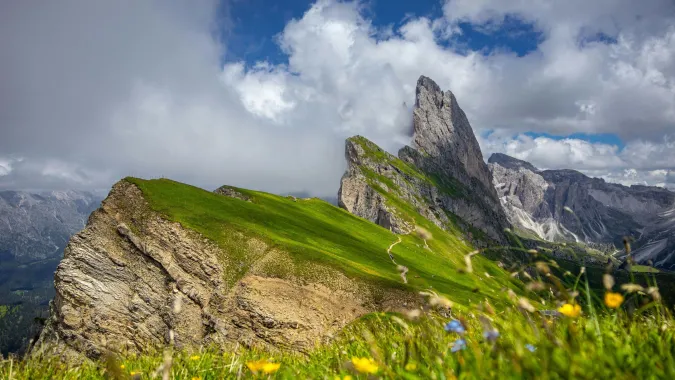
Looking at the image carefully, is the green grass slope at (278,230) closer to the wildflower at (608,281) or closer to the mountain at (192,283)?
the mountain at (192,283)

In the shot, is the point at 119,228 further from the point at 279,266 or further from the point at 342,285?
the point at 342,285

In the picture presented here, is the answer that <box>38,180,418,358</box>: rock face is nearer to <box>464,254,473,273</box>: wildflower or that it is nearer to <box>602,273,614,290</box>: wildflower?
<box>464,254,473,273</box>: wildflower

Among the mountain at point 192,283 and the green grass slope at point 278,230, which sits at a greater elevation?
the green grass slope at point 278,230

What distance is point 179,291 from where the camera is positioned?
51.0m

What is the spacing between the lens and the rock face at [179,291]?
4859 centimetres

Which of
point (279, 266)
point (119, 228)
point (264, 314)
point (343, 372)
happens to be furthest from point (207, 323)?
point (343, 372)

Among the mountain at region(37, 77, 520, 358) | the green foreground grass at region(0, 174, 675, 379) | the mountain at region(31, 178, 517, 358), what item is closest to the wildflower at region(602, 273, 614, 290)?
the green foreground grass at region(0, 174, 675, 379)

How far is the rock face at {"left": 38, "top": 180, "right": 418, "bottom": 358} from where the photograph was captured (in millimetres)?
48594

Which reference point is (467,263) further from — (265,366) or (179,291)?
(179,291)

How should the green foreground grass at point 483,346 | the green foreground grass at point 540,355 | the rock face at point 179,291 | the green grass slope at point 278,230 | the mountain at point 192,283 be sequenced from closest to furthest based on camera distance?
the green foreground grass at point 540,355 < the green foreground grass at point 483,346 < the rock face at point 179,291 < the mountain at point 192,283 < the green grass slope at point 278,230

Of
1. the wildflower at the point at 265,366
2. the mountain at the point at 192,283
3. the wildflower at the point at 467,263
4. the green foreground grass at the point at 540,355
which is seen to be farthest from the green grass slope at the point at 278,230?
the wildflower at the point at 467,263

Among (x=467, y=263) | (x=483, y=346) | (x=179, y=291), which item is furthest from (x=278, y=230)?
(x=467, y=263)

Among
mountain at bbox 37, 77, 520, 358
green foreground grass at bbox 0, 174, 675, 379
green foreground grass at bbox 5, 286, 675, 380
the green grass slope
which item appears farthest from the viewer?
the green grass slope

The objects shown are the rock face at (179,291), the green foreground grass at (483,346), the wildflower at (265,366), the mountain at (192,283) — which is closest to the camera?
the green foreground grass at (483,346)
